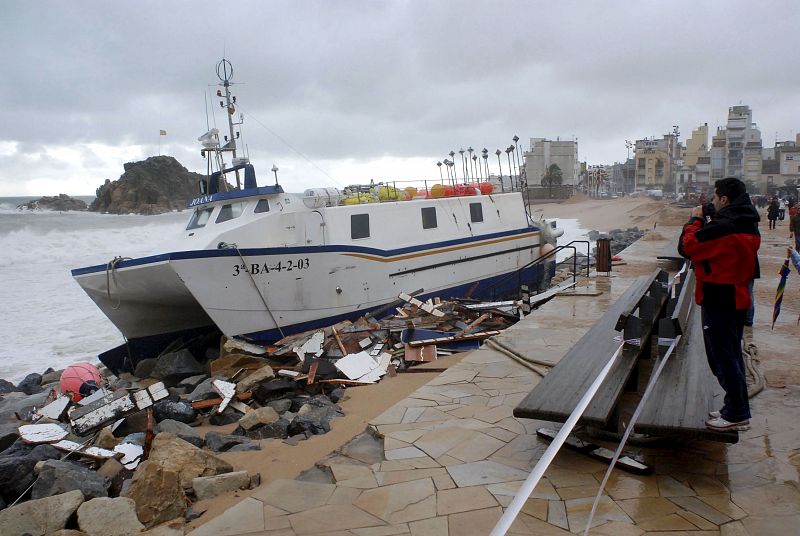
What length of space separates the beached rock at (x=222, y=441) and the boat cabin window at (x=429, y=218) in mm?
8173

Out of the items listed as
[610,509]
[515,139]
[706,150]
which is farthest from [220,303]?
[706,150]

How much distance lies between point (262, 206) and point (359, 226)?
2.08 m

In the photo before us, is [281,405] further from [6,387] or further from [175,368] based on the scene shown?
[6,387]

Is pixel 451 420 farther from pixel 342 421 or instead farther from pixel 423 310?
pixel 423 310

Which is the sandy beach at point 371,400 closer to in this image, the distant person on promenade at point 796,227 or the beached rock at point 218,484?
the beached rock at point 218,484

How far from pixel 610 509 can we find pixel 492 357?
3.69 metres

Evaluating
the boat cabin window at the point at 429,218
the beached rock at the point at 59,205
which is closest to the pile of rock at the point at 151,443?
the boat cabin window at the point at 429,218

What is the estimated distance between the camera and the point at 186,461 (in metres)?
4.68

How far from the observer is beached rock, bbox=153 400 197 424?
7199mm

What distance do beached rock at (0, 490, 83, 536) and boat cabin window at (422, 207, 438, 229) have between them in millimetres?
10045

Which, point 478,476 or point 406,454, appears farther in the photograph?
point 406,454

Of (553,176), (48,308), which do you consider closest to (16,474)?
(48,308)

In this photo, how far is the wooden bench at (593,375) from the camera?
378cm

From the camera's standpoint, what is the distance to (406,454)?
4.37 metres
